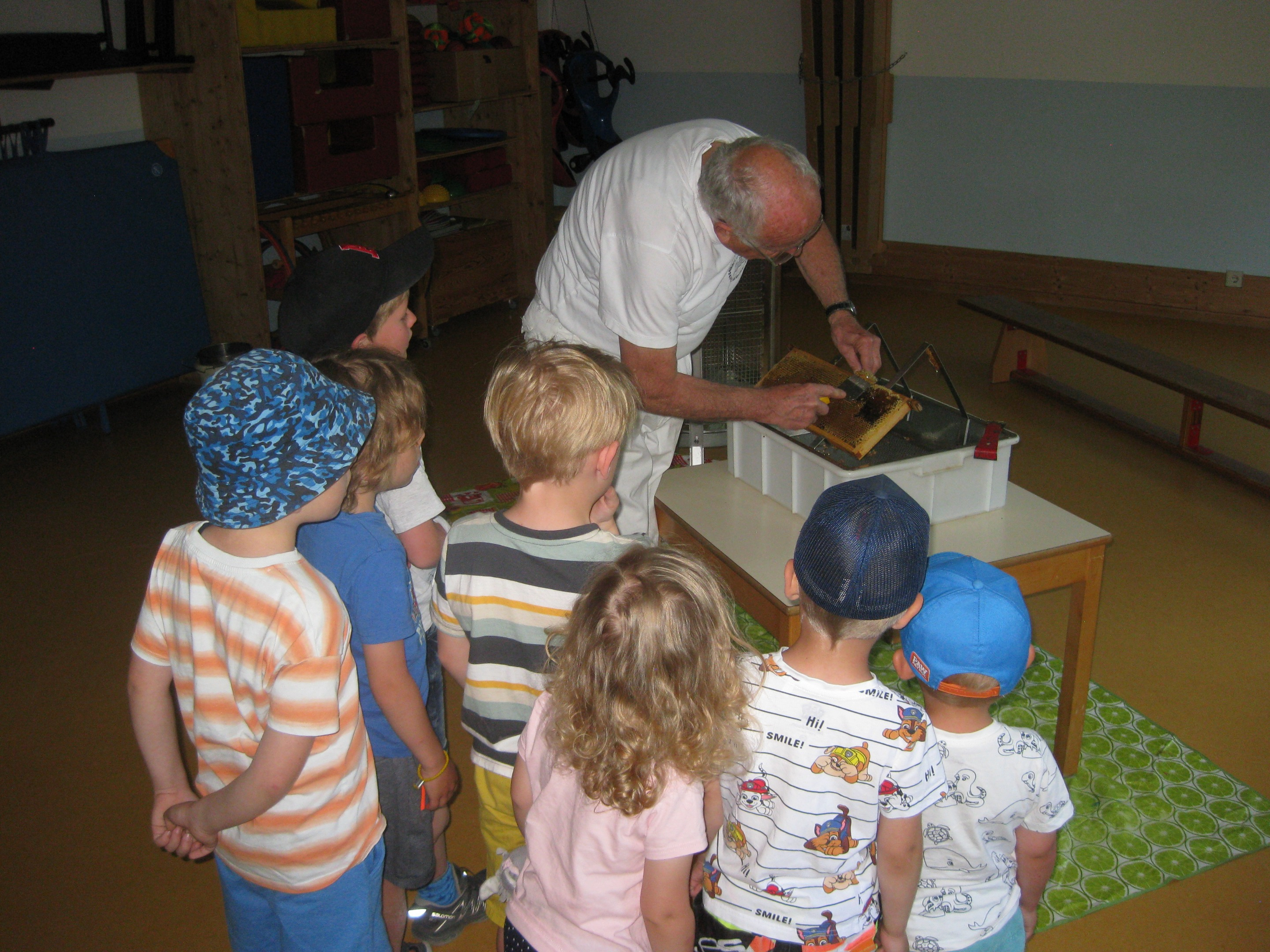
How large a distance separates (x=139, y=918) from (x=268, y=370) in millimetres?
1499

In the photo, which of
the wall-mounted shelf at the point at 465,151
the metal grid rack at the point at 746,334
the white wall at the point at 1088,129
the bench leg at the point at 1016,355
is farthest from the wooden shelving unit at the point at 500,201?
the bench leg at the point at 1016,355

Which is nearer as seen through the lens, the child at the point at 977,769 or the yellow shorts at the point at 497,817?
the child at the point at 977,769

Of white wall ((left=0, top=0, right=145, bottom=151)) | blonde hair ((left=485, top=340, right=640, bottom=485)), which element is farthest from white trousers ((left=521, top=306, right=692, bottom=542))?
white wall ((left=0, top=0, right=145, bottom=151))

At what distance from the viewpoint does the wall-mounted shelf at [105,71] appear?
13.4 ft

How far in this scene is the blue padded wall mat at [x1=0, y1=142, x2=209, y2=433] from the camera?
4.21 metres

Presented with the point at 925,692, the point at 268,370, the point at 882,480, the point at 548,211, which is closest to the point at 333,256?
the point at 268,370

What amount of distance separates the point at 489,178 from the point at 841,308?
4050mm

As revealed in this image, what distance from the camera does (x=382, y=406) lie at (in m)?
1.64

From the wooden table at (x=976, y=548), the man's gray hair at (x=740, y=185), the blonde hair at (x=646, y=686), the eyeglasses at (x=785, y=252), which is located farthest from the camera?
the eyeglasses at (x=785, y=252)

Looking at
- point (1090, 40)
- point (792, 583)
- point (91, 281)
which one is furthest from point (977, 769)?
point (1090, 40)

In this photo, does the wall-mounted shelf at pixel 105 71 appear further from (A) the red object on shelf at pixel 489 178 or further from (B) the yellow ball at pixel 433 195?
(A) the red object on shelf at pixel 489 178

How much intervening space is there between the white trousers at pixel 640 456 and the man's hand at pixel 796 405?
0.42 m

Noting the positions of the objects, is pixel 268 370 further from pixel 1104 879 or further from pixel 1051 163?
pixel 1051 163

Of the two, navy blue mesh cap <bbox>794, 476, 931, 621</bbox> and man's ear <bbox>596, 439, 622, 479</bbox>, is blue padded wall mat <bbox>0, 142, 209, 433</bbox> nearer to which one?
man's ear <bbox>596, 439, 622, 479</bbox>
